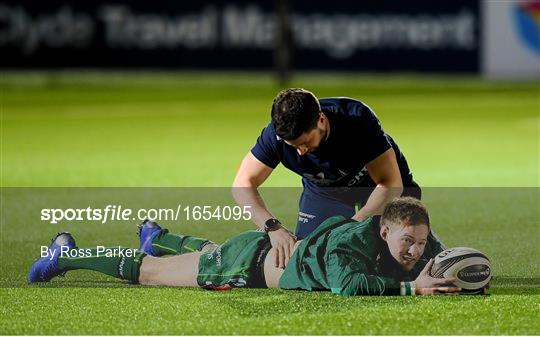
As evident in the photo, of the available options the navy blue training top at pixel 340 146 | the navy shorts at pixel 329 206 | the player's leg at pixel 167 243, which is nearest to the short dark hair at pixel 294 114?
the navy blue training top at pixel 340 146

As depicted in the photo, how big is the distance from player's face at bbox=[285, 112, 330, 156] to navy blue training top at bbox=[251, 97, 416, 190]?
8 cm

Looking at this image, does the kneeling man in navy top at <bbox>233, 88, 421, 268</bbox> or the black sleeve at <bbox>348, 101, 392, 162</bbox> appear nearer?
the kneeling man in navy top at <bbox>233, 88, 421, 268</bbox>

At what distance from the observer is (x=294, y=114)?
247 inches

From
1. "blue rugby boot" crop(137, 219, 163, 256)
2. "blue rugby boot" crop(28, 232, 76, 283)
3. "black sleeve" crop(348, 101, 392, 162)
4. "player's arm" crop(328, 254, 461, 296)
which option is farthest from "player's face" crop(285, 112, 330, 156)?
"blue rugby boot" crop(28, 232, 76, 283)

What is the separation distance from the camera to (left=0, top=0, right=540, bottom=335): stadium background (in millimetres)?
6434

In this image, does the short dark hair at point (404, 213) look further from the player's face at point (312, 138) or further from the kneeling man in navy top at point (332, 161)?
the player's face at point (312, 138)

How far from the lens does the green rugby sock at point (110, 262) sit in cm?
704

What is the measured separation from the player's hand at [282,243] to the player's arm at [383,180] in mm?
365

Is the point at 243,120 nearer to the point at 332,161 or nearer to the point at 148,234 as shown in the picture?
the point at 148,234

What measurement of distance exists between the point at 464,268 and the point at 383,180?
1.96 ft

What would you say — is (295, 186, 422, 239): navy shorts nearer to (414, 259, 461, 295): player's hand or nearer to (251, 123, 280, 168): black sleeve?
(251, 123, 280, 168): black sleeve

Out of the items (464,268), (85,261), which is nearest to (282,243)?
(464,268)

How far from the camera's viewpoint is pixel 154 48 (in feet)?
78.5

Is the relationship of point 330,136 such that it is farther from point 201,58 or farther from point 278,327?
point 201,58
